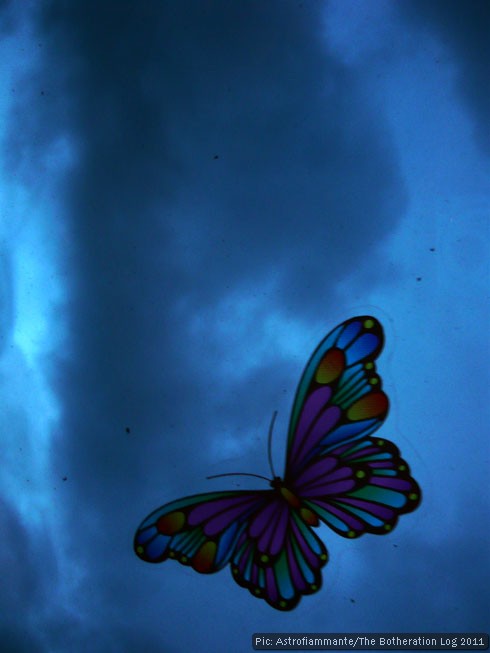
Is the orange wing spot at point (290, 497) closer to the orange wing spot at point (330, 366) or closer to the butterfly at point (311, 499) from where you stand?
the butterfly at point (311, 499)

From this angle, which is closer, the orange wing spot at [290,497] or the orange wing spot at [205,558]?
the orange wing spot at [290,497]

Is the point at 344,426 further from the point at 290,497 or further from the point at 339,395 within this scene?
the point at 290,497
